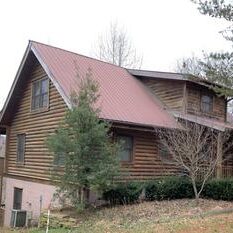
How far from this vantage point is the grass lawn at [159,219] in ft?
37.3

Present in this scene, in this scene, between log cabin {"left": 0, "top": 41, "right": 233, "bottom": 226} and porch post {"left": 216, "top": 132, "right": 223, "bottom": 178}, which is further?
log cabin {"left": 0, "top": 41, "right": 233, "bottom": 226}

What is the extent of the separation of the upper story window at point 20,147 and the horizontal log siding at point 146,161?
22.2 ft

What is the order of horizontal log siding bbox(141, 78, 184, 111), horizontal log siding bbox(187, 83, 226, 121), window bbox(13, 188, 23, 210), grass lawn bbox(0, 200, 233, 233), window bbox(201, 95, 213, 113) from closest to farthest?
grass lawn bbox(0, 200, 233, 233) → horizontal log siding bbox(141, 78, 184, 111) → horizontal log siding bbox(187, 83, 226, 121) → window bbox(201, 95, 213, 113) → window bbox(13, 188, 23, 210)

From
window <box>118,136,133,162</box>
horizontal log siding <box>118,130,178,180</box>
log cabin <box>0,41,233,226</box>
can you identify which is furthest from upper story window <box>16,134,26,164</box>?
horizontal log siding <box>118,130,178,180</box>

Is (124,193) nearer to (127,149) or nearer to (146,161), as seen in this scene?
(127,149)

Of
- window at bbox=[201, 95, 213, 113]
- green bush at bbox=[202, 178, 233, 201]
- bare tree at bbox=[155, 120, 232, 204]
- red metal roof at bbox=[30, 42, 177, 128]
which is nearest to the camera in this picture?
bare tree at bbox=[155, 120, 232, 204]

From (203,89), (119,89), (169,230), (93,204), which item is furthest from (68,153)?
(203,89)

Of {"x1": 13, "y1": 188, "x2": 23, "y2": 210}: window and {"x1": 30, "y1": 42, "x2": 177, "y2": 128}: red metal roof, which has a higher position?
{"x1": 30, "y1": 42, "x2": 177, "y2": 128}: red metal roof

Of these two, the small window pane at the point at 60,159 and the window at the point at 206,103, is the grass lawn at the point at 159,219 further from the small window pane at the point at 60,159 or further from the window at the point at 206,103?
the window at the point at 206,103

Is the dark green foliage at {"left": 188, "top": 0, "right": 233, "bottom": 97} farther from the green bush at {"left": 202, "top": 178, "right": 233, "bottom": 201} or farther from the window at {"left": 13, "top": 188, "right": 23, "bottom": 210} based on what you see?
the window at {"left": 13, "top": 188, "right": 23, "bottom": 210}

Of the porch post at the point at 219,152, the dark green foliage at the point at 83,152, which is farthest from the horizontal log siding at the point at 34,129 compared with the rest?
the porch post at the point at 219,152

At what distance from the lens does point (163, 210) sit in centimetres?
1492

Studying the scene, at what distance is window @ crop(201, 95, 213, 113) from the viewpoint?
75.0ft

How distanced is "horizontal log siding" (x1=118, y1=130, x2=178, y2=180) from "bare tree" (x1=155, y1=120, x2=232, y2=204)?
0.56 meters
